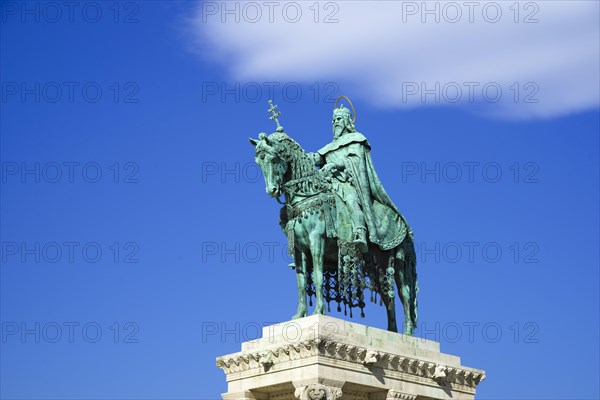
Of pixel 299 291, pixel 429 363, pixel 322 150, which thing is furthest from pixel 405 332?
pixel 322 150

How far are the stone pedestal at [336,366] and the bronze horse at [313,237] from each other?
1.07m

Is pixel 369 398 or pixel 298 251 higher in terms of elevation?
pixel 298 251

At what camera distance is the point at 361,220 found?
31.4m

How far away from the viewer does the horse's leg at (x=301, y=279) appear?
31.1 m

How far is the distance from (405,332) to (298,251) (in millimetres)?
4276

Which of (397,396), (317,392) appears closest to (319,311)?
(317,392)

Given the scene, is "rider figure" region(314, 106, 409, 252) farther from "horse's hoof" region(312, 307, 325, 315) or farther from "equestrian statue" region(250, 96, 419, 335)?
"horse's hoof" region(312, 307, 325, 315)

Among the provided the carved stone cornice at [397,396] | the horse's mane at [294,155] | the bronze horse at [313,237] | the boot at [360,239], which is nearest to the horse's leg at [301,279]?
the bronze horse at [313,237]

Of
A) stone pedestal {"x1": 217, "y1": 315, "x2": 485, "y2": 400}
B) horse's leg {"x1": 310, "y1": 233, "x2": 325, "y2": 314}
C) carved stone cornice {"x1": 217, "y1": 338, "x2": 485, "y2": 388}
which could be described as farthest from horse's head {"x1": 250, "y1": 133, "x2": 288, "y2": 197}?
carved stone cornice {"x1": 217, "y1": 338, "x2": 485, "y2": 388}

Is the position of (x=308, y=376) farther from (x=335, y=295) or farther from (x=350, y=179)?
(x=350, y=179)

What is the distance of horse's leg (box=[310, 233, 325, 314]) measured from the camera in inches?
1201

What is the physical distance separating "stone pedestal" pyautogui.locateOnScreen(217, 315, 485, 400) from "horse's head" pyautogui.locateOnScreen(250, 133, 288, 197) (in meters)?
3.74

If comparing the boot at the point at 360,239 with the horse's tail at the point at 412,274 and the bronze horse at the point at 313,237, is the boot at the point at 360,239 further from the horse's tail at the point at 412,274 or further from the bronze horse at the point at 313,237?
the horse's tail at the point at 412,274

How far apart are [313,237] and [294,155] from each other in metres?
2.42
